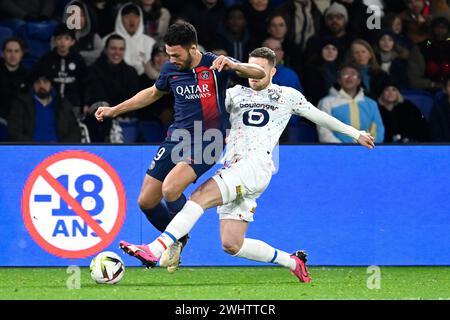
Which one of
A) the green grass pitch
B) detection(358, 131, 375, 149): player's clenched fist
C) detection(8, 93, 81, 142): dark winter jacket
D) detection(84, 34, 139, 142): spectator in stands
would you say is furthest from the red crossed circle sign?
detection(358, 131, 375, 149): player's clenched fist

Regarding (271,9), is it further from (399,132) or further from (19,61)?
(19,61)

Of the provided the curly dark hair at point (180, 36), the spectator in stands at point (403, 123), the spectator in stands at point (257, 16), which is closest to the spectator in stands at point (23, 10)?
the spectator in stands at point (257, 16)

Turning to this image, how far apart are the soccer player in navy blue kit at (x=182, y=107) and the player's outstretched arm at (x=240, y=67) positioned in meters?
0.46

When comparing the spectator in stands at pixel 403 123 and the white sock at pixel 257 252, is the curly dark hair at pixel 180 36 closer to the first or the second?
the white sock at pixel 257 252

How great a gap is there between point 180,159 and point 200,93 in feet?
1.63

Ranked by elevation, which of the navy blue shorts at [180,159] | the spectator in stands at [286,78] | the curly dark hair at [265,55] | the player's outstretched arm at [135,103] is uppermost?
the spectator in stands at [286,78]

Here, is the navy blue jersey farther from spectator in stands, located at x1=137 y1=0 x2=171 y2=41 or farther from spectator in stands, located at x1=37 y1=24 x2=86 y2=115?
spectator in stands, located at x1=137 y1=0 x2=171 y2=41

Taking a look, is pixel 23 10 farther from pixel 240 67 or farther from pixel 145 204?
pixel 240 67

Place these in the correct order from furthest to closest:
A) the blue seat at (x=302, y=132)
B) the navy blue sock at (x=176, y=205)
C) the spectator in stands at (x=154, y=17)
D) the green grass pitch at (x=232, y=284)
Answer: the spectator in stands at (x=154, y=17) < the blue seat at (x=302, y=132) < the navy blue sock at (x=176, y=205) < the green grass pitch at (x=232, y=284)

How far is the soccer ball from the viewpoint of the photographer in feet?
25.4

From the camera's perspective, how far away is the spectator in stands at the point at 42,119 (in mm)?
10094

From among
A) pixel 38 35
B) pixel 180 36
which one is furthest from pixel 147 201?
pixel 38 35

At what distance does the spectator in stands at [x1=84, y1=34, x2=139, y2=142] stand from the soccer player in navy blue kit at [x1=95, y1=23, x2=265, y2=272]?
2.13 metres

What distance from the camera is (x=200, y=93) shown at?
8031 millimetres
